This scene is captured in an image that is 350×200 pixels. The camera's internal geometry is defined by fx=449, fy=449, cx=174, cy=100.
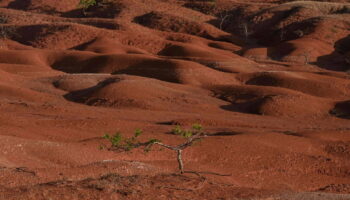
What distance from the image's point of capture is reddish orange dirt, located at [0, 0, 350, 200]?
1537 centimetres

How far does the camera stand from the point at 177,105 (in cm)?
3841

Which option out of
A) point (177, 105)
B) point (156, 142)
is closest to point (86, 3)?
point (177, 105)

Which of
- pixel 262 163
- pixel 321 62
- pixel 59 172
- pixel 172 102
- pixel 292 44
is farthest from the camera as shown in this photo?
pixel 292 44

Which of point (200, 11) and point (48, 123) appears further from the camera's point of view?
point (200, 11)

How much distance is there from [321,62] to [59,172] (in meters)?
57.8

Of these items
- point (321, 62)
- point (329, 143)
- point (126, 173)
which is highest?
point (126, 173)

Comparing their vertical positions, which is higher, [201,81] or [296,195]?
[296,195]

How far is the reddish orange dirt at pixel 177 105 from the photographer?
15.4 m

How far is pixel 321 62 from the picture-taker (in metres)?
66.8

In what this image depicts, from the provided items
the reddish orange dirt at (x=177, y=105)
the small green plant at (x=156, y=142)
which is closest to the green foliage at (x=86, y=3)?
the reddish orange dirt at (x=177, y=105)

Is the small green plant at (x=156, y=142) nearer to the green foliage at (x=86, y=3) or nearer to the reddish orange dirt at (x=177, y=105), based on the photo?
the reddish orange dirt at (x=177, y=105)

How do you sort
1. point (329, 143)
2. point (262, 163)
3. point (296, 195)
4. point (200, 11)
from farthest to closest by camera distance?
1. point (200, 11)
2. point (329, 143)
3. point (262, 163)
4. point (296, 195)

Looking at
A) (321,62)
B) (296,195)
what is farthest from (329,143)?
(321,62)

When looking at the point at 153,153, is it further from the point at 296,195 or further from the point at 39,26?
the point at 39,26
